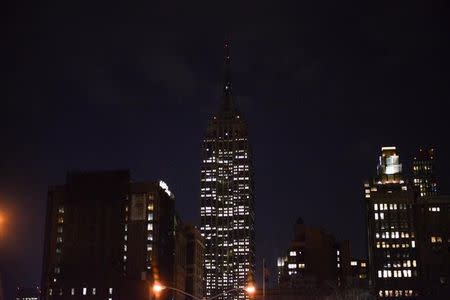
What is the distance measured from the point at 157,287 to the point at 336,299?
118550 mm

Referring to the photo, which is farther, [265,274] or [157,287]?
[265,274]

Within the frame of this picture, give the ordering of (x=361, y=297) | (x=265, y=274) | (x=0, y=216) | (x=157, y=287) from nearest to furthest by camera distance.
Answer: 1. (x=0, y=216)
2. (x=157, y=287)
3. (x=265, y=274)
4. (x=361, y=297)

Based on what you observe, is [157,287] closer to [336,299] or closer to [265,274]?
[265,274]

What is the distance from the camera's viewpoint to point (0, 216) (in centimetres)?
5656

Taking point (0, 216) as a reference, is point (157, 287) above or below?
below

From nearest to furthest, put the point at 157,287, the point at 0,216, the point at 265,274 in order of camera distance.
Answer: the point at 0,216, the point at 157,287, the point at 265,274

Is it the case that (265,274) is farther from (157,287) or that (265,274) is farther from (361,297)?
(361,297)

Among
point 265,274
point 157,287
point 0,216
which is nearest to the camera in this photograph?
point 0,216

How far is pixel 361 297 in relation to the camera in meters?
169

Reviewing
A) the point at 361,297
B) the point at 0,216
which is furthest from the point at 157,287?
the point at 361,297

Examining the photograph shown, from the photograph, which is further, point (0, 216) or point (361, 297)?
point (361, 297)

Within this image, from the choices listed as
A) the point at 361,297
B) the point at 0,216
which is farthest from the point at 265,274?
the point at 361,297

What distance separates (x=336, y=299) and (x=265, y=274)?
102m

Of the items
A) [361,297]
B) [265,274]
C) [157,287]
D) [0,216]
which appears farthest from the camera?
[361,297]
